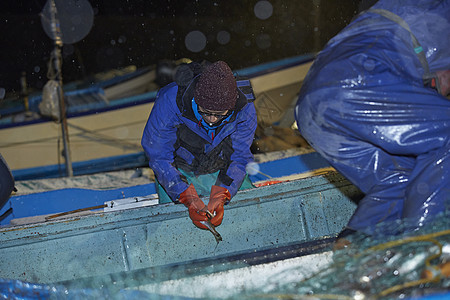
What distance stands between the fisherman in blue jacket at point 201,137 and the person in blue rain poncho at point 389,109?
2.51 ft

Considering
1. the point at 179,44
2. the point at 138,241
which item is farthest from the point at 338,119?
the point at 179,44

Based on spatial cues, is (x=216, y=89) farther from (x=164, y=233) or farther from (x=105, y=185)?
(x=105, y=185)

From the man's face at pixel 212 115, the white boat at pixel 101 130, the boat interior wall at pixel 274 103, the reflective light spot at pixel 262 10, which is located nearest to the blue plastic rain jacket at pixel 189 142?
the man's face at pixel 212 115

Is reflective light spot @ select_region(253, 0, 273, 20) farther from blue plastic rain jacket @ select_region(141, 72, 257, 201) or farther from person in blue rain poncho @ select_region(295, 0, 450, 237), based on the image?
person in blue rain poncho @ select_region(295, 0, 450, 237)

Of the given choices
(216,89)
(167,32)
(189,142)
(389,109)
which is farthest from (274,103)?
(167,32)

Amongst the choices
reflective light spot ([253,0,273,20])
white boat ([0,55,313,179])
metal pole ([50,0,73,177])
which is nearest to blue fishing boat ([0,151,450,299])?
metal pole ([50,0,73,177])

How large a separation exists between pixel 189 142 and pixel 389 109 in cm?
172

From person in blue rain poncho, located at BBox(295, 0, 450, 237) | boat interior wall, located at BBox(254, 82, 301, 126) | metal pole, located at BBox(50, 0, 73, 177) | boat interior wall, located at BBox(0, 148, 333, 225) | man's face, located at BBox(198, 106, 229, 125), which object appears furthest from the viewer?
boat interior wall, located at BBox(254, 82, 301, 126)

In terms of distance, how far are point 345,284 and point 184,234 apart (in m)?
1.62

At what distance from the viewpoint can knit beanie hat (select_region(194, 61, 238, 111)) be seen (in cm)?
267

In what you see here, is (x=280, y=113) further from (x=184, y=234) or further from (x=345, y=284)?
(x=345, y=284)

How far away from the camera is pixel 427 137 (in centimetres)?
194

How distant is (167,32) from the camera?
16328 millimetres

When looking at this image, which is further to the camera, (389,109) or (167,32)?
(167,32)
